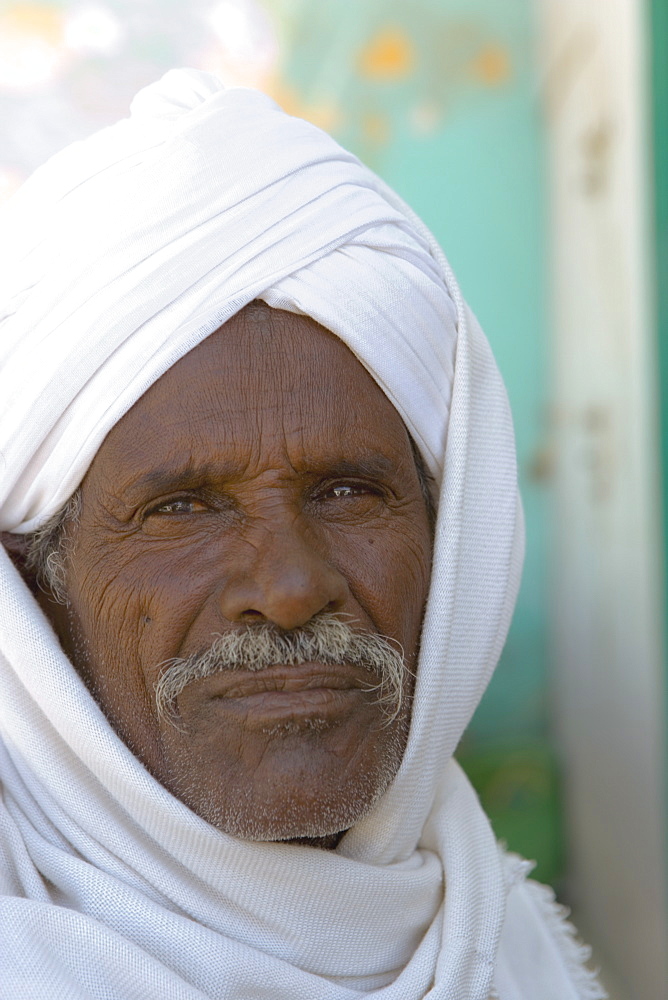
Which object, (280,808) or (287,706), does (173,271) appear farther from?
(280,808)

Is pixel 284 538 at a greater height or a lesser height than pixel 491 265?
lesser

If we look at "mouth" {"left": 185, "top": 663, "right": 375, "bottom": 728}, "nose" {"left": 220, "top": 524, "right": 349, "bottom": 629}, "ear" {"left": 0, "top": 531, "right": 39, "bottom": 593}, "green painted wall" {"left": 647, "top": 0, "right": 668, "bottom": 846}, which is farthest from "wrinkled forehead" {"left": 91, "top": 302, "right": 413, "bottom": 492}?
"green painted wall" {"left": 647, "top": 0, "right": 668, "bottom": 846}

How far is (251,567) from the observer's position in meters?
1.69

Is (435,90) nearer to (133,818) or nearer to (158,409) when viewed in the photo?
(158,409)

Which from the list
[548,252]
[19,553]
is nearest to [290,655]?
[19,553]

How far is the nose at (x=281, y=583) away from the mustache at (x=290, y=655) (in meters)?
0.02

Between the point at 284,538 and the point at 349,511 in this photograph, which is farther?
the point at 349,511

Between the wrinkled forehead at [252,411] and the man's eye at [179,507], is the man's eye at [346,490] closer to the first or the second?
the wrinkled forehead at [252,411]

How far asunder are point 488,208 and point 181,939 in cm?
423

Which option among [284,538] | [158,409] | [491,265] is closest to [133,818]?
[284,538]

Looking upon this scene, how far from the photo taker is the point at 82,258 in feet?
5.79

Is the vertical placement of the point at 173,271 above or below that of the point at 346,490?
above

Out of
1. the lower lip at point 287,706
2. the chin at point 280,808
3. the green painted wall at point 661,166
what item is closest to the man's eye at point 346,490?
the lower lip at point 287,706

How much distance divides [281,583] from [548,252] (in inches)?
158
